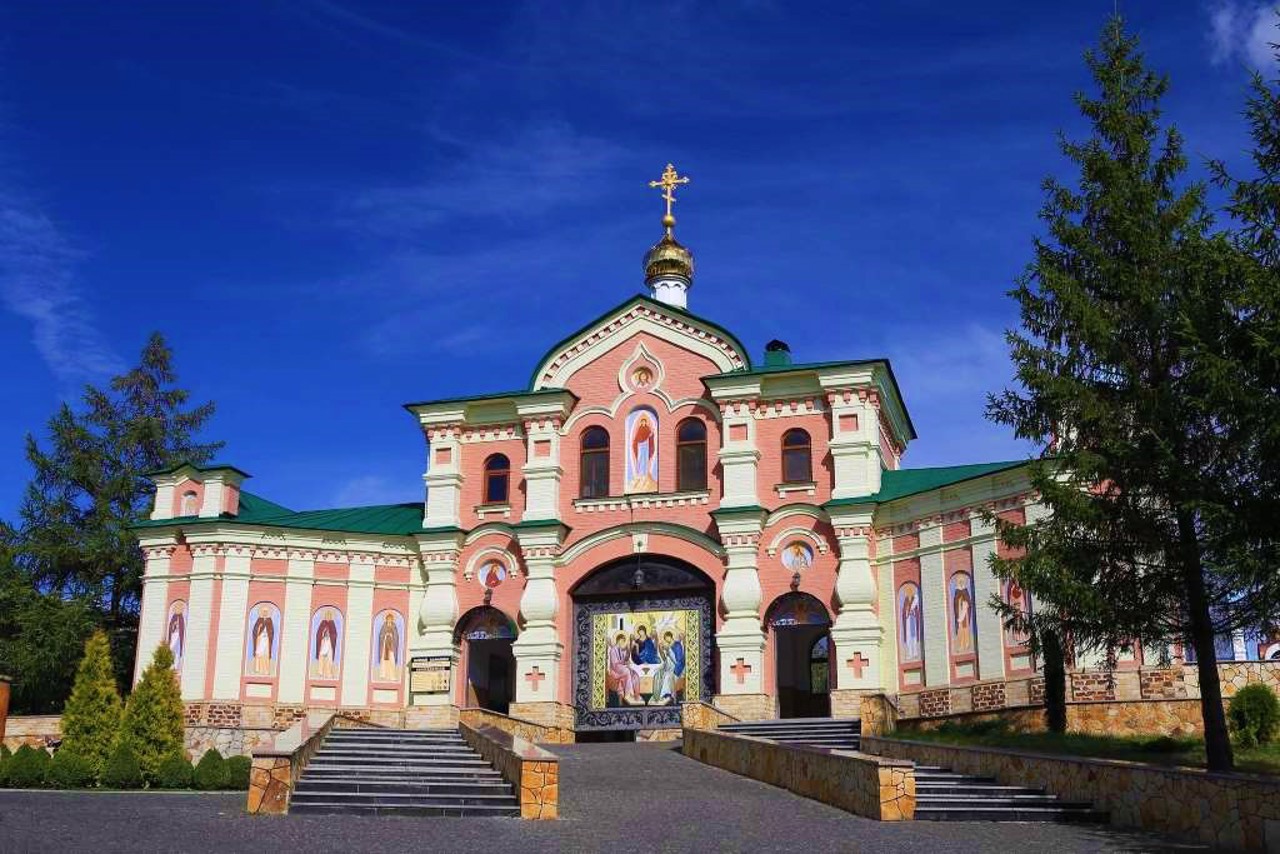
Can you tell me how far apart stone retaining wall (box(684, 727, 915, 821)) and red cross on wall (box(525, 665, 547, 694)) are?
7.62 m

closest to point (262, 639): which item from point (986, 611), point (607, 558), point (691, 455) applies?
point (607, 558)

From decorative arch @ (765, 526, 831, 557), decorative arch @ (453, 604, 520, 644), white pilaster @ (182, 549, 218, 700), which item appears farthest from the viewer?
decorative arch @ (453, 604, 520, 644)

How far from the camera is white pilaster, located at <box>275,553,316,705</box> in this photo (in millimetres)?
27625

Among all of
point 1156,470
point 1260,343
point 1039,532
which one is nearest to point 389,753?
point 1039,532

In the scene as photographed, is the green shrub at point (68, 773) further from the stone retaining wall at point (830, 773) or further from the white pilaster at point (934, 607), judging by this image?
the white pilaster at point (934, 607)

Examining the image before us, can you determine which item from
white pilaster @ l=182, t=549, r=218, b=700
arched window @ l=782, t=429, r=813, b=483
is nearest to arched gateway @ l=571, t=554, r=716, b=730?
arched window @ l=782, t=429, r=813, b=483

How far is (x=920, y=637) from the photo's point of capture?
82.6ft

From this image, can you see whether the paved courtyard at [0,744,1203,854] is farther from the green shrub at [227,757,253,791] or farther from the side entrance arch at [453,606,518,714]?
the side entrance arch at [453,606,518,714]

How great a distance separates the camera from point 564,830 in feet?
41.2

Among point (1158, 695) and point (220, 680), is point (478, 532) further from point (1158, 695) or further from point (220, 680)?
point (1158, 695)

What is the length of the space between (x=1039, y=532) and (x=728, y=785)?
5215 millimetres

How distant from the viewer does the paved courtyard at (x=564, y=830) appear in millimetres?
11219

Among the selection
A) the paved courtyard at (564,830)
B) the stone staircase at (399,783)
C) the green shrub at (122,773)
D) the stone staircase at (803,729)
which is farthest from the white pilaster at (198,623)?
the paved courtyard at (564,830)

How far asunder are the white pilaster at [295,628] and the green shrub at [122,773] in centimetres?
763
